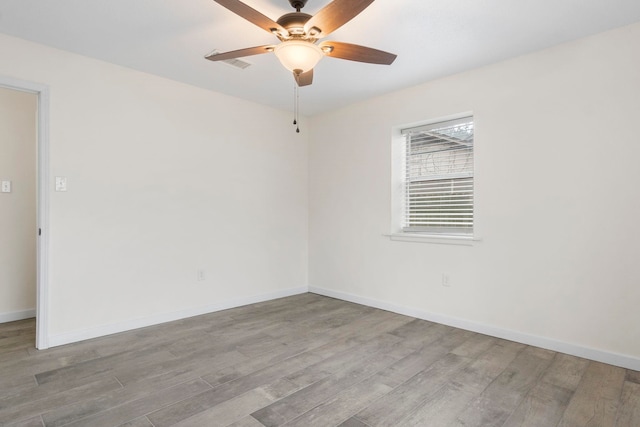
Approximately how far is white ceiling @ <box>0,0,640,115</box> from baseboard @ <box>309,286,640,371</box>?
7.71 feet

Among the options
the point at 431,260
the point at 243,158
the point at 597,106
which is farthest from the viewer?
the point at 243,158

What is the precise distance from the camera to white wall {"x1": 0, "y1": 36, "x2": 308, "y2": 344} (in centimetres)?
284

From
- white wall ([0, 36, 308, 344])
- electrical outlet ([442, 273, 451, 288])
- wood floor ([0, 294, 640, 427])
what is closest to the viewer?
wood floor ([0, 294, 640, 427])

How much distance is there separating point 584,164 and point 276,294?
11.3 feet

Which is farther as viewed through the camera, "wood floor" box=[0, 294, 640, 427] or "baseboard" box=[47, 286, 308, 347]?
"baseboard" box=[47, 286, 308, 347]

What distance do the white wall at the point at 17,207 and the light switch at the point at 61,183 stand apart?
1.23 metres

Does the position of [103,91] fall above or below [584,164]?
above

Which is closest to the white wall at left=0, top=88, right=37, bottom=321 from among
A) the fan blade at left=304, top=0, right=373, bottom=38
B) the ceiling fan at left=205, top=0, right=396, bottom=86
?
the ceiling fan at left=205, top=0, right=396, bottom=86

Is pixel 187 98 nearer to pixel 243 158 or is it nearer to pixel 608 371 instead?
pixel 243 158

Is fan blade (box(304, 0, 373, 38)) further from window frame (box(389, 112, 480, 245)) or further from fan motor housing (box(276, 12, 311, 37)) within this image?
window frame (box(389, 112, 480, 245))

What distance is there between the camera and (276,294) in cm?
438

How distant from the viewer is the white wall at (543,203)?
245cm

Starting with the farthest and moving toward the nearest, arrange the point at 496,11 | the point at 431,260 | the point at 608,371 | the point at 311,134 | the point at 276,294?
1. the point at 311,134
2. the point at 276,294
3. the point at 431,260
4. the point at 608,371
5. the point at 496,11

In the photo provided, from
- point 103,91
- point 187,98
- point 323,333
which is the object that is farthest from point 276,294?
point 103,91
